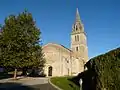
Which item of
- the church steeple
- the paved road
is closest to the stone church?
the church steeple

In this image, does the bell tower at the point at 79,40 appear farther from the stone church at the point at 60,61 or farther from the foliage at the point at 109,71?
the foliage at the point at 109,71

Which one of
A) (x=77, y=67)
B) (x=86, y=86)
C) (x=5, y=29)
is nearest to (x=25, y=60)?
(x=5, y=29)

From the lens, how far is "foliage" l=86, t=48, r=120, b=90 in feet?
56.1

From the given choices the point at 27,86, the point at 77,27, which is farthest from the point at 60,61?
the point at 27,86

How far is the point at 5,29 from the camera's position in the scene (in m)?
41.8

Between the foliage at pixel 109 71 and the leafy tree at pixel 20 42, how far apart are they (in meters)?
23.0

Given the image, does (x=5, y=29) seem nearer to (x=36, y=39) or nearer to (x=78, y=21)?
(x=36, y=39)

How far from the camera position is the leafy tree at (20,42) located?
40656 mm

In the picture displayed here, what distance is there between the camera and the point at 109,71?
1820 centimetres

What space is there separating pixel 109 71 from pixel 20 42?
25726 mm

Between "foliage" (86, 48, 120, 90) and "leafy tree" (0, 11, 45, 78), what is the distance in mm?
22976

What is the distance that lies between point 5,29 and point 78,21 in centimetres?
5458

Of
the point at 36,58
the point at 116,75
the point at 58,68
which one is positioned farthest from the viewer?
the point at 58,68

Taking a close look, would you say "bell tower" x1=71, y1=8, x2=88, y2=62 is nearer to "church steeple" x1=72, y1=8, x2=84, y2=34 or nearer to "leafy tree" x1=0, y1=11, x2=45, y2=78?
"church steeple" x1=72, y1=8, x2=84, y2=34
